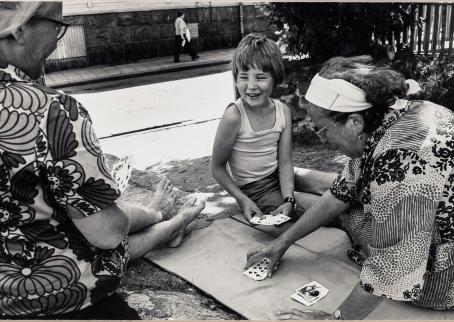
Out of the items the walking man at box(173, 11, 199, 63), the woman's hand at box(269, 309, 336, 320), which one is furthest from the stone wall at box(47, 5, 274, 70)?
the woman's hand at box(269, 309, 336, 320)

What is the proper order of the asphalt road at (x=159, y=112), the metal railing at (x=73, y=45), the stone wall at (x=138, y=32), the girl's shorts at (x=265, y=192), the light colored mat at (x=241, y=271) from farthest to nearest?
the stone wall at (x=138, y=32)
the metal railing at (x=73, y=45)
the asphalt road at (x=159, y=112)
the girl's shorts at (x=265, y=192)
the light colored mat at (x=241, y=271)

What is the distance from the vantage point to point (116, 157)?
521 centimetres

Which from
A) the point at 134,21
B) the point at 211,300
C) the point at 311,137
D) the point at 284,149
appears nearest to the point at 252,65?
the point at 284,149

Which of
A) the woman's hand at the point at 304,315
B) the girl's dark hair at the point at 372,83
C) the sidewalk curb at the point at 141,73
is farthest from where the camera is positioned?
the sidewalk curb at the point at 141,73

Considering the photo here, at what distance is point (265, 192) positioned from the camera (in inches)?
131

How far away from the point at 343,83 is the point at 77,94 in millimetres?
10485

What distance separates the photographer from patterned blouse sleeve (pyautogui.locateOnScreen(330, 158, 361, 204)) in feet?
7.65

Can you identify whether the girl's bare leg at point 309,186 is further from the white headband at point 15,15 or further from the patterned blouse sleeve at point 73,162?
the white headband at point 15,15

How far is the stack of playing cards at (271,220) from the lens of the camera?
2876 millimetres

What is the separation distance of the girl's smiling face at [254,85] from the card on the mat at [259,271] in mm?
1045

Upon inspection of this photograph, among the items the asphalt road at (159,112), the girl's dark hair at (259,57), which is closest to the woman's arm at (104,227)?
the girl's dark hair at (259,57)

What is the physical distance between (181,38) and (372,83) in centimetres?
1419

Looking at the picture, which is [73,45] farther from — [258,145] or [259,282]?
[259,282]

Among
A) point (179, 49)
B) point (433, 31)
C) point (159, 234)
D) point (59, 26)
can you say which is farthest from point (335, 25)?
point (179, 49)
